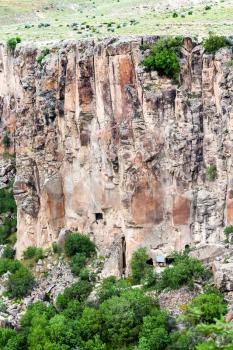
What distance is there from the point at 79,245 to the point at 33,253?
4155mm

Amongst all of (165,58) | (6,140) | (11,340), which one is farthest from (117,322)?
(6,140)

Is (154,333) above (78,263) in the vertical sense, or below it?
above

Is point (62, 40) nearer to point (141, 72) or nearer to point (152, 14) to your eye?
point (141, 72)

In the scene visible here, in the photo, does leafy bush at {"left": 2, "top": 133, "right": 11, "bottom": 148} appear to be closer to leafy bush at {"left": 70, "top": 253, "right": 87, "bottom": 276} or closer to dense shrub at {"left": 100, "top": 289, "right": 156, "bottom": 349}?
leafy bush at {"left": 70, "top": 253, "right": 87, "bottom": 276}

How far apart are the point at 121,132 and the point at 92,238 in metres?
7.21

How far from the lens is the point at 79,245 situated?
40.7 meters

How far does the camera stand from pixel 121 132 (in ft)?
127

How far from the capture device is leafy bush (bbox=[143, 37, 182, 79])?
37094 mm

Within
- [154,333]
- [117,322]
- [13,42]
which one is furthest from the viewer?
[13,42]

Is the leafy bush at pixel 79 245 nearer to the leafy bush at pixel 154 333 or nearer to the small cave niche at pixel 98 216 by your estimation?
the small cave niche at pixel 98 216

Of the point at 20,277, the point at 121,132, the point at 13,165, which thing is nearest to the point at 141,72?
the point at 121,132

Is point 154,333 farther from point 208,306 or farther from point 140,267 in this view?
point 140,267

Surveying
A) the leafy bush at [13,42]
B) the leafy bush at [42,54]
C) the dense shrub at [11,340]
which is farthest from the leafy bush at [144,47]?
the dense shrub at [11,340]

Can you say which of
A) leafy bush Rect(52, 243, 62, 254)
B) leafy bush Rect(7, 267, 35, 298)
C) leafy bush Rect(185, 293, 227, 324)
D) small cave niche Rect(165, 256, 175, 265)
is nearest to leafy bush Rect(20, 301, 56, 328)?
leafy bush Rect(7, 267, 35, 298)
